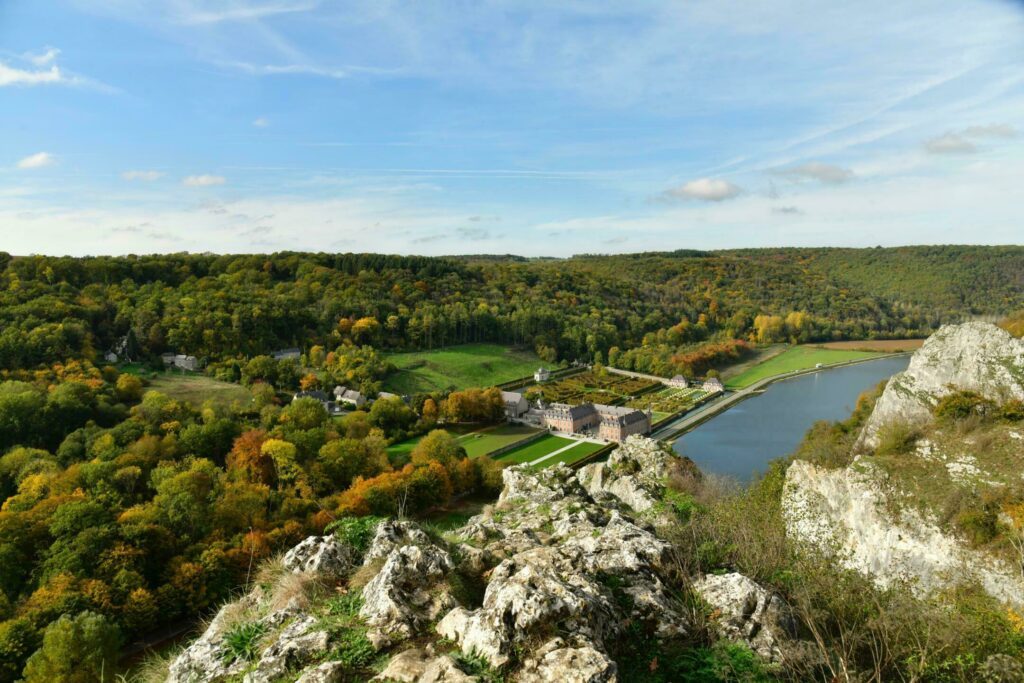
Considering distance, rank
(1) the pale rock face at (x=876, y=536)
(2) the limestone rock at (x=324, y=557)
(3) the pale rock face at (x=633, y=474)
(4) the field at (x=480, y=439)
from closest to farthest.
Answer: (2) the limestone rock at (x=324, y=557), (1) the pale rock face at (x=876, y=536), (3) the pale rock face at (x=633, y=474), (4) the field at (x=480, y=439)

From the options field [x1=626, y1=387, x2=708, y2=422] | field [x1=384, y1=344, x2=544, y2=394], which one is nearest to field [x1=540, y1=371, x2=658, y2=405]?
field [x1=626, y1=387, x2=708, y2=422]

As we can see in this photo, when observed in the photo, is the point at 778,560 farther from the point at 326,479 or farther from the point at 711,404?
the point at 711,404

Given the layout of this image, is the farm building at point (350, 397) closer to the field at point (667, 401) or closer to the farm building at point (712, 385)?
the field at point (667, 401)

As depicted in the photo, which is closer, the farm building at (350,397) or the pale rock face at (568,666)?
the pale rock face at (568,666)

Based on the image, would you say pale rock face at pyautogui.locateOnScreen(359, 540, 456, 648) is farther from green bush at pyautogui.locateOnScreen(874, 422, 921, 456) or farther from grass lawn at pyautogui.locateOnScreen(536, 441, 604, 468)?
grass lawn at pyautogui.locateOnScreen(536, 441, 604, 468)

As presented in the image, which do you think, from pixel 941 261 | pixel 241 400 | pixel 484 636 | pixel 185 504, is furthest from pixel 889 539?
pixel 941 261

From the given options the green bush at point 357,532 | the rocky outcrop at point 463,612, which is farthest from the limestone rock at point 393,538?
the green bush at point 357,532

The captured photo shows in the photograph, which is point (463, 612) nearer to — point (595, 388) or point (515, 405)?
point (515, 405)
